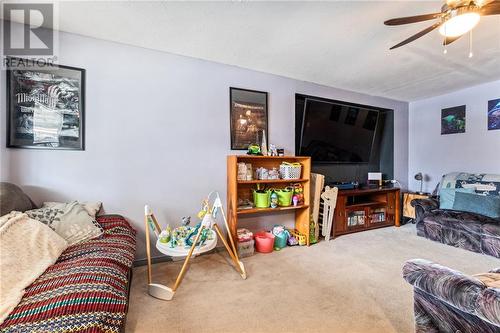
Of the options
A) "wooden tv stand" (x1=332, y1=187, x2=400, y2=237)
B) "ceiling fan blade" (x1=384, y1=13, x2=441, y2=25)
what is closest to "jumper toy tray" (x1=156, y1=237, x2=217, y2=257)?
"wooden tv stand" (x1=332, y1=187, x2=400, y2=237)

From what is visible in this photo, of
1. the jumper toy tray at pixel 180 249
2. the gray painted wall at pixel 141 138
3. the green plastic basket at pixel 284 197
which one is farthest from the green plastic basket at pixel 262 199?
the jumper toy tray at pixel 180 249

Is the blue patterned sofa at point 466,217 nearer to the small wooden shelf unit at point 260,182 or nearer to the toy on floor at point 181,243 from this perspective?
the small wooden shelf unit at point 260,182

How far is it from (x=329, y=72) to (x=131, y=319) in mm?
3322

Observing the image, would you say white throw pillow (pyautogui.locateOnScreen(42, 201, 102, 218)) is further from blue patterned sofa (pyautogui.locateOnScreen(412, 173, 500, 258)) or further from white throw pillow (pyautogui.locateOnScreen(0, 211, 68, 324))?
blue patterned sofa (pyautogui.locateOnScreen(412, 173, 500, 258))

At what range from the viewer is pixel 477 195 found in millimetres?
2992

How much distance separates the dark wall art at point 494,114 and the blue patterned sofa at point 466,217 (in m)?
0.79

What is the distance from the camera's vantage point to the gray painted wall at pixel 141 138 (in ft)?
7.06

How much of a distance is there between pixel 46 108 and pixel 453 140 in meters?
5.58

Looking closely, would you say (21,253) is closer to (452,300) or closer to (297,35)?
(452,300)

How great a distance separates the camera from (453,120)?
383cm

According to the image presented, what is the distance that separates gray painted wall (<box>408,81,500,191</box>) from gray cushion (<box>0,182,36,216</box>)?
5.63m

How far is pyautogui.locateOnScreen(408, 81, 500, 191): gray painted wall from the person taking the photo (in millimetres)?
3441

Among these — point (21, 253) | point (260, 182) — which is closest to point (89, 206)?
point (21, 253)

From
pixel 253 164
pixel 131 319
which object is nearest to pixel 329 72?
pixel 253 164
